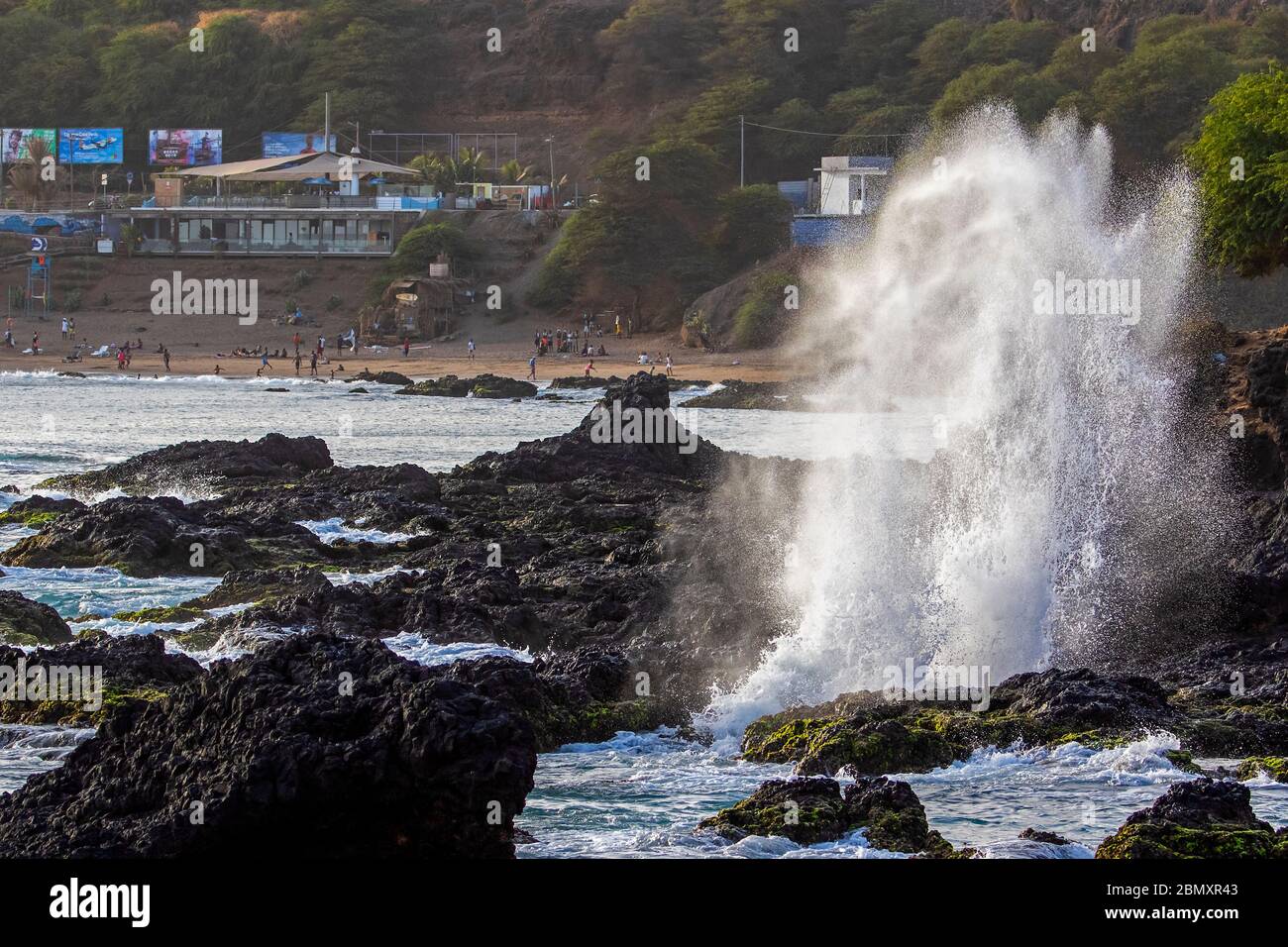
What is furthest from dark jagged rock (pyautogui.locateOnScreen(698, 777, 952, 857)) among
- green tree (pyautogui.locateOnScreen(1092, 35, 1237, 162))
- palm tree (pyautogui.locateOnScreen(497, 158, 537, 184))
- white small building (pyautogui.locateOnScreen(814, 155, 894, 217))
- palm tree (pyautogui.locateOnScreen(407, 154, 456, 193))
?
palm tree (pyautogui.locateOnScreen(497, 158, 537, 184))

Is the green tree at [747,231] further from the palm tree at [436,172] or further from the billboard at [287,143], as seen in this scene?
the billboard at [287,143]

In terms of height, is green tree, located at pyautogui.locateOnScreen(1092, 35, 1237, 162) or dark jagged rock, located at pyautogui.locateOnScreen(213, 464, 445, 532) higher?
green tree, located at pyautogui.locateOnScreen(1092, 35, 1237, 162)

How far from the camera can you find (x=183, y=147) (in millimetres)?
105125

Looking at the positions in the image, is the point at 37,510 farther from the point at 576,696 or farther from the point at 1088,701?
the point at 1088,701

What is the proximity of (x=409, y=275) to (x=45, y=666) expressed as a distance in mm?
64520

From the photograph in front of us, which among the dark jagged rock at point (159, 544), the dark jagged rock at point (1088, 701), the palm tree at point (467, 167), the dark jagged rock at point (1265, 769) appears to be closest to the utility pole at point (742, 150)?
the palm tree at point (467, 167)

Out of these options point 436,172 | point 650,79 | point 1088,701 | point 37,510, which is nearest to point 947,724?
point 1088,701

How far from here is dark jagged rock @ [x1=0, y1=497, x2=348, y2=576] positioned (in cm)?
2369

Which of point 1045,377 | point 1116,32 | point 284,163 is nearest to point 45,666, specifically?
point 1045,377

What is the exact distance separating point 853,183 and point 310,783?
73.1 m

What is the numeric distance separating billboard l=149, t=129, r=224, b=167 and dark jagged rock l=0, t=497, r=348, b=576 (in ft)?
274

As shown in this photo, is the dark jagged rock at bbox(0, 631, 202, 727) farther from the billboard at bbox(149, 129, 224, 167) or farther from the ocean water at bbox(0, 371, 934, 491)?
the billboard at bbox(149, 129, 224, 167)

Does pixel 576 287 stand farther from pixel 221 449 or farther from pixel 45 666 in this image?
pixel 45 666
